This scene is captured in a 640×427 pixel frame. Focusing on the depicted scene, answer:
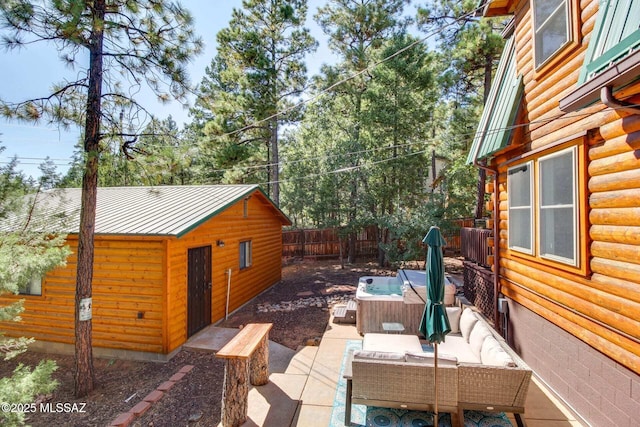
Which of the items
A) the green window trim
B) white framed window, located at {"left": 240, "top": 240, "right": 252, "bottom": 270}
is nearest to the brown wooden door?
white framed window, located at {"left": 240, "top": 240, "right": 252, "bottom": 270}

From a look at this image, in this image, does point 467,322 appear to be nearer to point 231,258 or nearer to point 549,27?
point 549,27

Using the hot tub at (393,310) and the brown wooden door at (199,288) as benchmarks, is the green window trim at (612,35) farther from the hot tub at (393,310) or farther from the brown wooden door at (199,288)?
the brown wooden door at (199,288)

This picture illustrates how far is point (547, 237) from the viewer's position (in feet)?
13.5

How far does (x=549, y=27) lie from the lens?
4270 millimetres

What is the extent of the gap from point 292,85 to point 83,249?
13.6m

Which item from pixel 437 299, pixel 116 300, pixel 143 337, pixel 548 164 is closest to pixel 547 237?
pixel 548 164

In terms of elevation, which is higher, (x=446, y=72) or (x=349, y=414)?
(x=446, y=72)

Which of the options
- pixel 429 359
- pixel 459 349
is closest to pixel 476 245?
pixel 459 349

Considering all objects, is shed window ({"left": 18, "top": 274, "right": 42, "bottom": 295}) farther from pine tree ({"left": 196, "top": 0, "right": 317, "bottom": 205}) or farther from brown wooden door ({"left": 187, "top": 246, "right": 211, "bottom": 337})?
pine tree ({"left": 196, "top": 0, "right": 317, "bottom": 205})

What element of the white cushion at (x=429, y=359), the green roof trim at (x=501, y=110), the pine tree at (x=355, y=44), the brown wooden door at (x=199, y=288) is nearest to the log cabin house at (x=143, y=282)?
the brown wooden door at (x=199, y=288)

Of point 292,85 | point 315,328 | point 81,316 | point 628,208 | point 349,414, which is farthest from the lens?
point 292,85

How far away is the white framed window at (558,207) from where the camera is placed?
3566 mm

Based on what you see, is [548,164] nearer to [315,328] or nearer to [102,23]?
[315,328]

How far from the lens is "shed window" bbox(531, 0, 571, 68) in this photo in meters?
3.92
